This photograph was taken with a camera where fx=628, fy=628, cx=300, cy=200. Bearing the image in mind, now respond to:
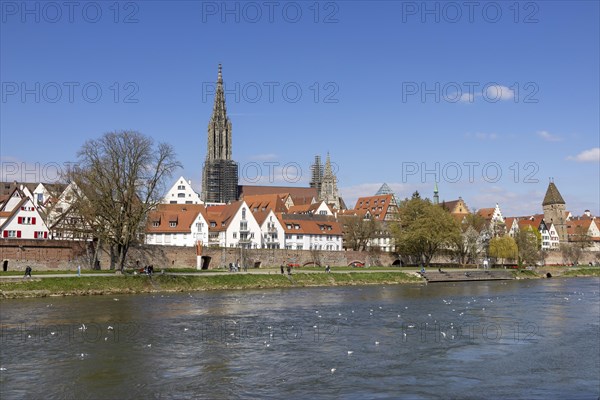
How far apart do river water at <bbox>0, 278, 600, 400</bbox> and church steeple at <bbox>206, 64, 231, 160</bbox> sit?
13448 cm

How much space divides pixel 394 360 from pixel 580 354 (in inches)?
352

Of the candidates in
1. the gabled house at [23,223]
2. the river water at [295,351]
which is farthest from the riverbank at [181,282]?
the gabled house at [23,223]

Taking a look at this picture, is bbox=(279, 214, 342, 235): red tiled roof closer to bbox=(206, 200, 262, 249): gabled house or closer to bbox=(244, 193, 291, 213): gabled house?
bbox=(206, 200, 262, 249): gabled house

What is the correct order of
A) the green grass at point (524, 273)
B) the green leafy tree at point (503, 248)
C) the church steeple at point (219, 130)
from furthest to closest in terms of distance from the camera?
the church steeple at point (219, 130) < the green leafy tree at point (503, 248) < the green grass at point (524, 273)

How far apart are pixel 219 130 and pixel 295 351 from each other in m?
158

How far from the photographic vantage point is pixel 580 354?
2850cm

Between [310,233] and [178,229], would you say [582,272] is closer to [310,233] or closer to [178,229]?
[310,233]

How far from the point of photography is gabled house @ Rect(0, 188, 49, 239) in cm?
8062

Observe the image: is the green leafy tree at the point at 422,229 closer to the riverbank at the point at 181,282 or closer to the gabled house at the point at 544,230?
the riverbank at the point at 181,282

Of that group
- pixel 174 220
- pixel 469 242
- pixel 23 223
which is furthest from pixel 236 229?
pixel 469 242

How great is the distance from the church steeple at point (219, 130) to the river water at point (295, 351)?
5294 inches

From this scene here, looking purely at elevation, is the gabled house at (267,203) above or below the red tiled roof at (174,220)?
above

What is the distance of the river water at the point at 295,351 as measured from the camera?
21812mm

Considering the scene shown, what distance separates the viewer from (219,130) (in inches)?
7200
